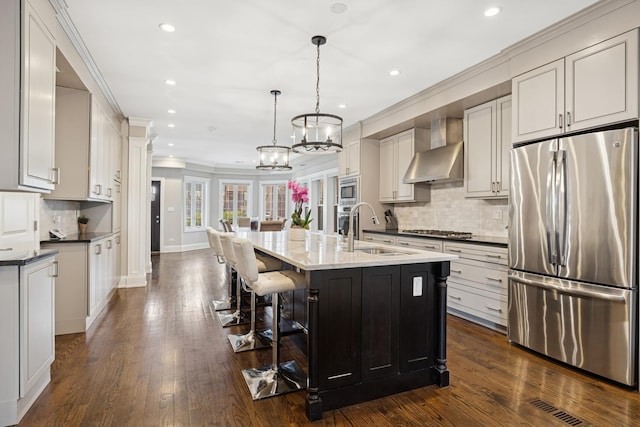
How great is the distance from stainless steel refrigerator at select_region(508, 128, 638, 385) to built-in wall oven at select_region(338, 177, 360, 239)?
305cm

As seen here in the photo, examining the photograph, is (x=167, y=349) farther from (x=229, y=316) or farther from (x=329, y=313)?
(x=329, y=313)

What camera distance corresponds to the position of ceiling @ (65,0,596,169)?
266 cm

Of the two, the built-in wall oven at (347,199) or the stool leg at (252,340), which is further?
the built-in wall oven at (347,199)

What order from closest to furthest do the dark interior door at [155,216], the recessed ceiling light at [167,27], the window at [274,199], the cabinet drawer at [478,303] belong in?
the recessed ceiling light at [167,27], the cabinet drawer at [478,303], the dark interior door at [155,216], the window at [274,199]

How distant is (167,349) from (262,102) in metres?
3.38

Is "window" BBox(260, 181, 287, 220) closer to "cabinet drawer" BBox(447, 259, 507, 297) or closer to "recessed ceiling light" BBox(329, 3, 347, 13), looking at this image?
"cabinet drawer" BBox(447, 259, 507, 297)

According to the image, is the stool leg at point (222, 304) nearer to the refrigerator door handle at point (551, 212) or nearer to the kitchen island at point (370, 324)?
the kitchen island at point (370, 324)

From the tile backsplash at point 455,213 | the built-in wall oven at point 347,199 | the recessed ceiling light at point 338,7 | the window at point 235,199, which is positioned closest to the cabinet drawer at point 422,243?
the tile backsplash at point 455,213

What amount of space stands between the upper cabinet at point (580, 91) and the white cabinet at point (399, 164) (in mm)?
2055

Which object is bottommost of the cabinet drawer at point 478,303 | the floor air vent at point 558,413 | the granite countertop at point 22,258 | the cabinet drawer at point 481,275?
the floor air vent at point 558,413

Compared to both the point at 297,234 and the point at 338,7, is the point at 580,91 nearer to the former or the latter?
the point at 338,7

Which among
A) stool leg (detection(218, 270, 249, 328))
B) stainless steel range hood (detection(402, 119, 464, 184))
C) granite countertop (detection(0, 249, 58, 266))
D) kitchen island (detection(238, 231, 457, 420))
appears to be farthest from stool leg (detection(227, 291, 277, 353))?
stainless steel range hood (detection(402, 119, 464, 184))

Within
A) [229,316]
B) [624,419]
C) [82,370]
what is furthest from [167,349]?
[624,419]

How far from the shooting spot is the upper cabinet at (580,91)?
2.43 m
